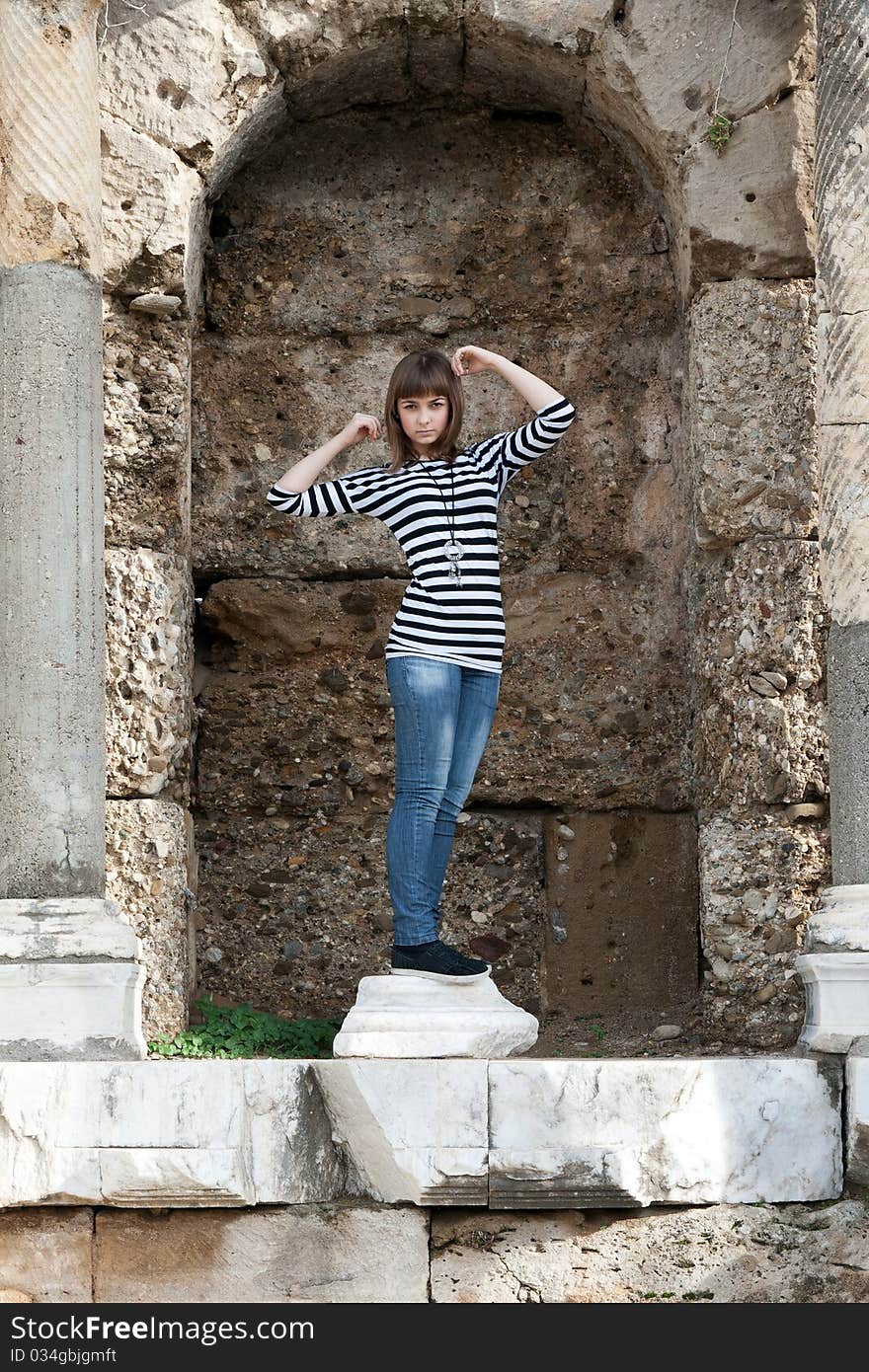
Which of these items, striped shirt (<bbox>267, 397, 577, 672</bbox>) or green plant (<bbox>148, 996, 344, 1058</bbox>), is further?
green plant (<bbox>148, 996, 344, 1058</bbox>)

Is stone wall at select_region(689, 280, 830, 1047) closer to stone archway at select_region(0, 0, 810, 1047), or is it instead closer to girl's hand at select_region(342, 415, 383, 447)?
stone archway at select_region(0, 0, 810, 1047)

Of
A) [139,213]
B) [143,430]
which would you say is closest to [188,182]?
[139,213]

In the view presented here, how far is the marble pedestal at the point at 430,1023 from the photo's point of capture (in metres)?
4.87

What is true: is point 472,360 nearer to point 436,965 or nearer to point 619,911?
point 436,965

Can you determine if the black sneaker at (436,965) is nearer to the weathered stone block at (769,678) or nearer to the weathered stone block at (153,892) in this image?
the weathered stone block at (153,892)

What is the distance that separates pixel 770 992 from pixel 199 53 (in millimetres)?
3789

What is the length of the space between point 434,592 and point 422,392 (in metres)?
0.60

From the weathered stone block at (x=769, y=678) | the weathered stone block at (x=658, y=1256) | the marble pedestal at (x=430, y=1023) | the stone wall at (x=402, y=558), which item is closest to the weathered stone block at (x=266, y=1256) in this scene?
the weathered stone block at (x=658, y=1256)

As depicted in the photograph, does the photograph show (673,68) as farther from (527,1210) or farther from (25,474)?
(527,1210)

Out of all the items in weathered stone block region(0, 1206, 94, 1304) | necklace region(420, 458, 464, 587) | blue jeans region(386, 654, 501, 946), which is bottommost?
weathered stone block region(0, 1206, 94, 1304)

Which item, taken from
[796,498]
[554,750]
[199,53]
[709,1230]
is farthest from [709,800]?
[199,53]

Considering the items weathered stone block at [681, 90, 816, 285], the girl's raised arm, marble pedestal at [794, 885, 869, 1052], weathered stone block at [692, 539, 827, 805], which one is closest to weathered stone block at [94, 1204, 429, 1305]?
marble pedestal at [794, 885, 869, 1052]

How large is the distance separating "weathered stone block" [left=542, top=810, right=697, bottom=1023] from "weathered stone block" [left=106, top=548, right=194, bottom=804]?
1428mm

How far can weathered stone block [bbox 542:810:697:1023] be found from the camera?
6.24 m
